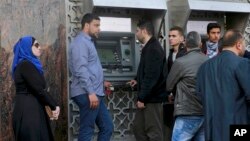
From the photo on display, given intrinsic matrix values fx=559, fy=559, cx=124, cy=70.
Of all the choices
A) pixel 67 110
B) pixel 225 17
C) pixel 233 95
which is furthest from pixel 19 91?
pixel 225 17

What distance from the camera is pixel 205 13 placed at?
789 cm

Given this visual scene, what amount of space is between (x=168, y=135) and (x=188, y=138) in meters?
1.15

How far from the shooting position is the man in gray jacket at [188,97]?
5637 mm

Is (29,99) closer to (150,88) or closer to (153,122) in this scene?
(150,88)

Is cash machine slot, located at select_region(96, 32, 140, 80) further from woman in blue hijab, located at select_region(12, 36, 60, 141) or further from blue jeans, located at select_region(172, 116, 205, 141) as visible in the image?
blue jeans, located at select_region(172, 116, 205, 141)

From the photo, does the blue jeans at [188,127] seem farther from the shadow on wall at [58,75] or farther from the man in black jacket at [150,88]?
the shadow on wall at [58,75]

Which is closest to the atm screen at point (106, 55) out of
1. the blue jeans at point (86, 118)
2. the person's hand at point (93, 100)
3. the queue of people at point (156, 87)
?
the queue of people at point (156, 87)

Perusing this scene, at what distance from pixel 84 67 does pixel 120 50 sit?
103 cm

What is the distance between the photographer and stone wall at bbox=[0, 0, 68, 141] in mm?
6441

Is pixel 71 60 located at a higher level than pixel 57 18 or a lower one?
lower

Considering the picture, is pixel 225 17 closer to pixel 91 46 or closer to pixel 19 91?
pixel 91 46

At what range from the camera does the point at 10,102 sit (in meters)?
6.48

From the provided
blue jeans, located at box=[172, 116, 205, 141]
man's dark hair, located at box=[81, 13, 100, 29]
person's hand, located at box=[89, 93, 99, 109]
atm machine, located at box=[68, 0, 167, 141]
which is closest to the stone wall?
atm machine, located at box=[68, 0, 167, 141]

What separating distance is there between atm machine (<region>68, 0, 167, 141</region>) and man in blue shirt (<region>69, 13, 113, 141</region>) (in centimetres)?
45
